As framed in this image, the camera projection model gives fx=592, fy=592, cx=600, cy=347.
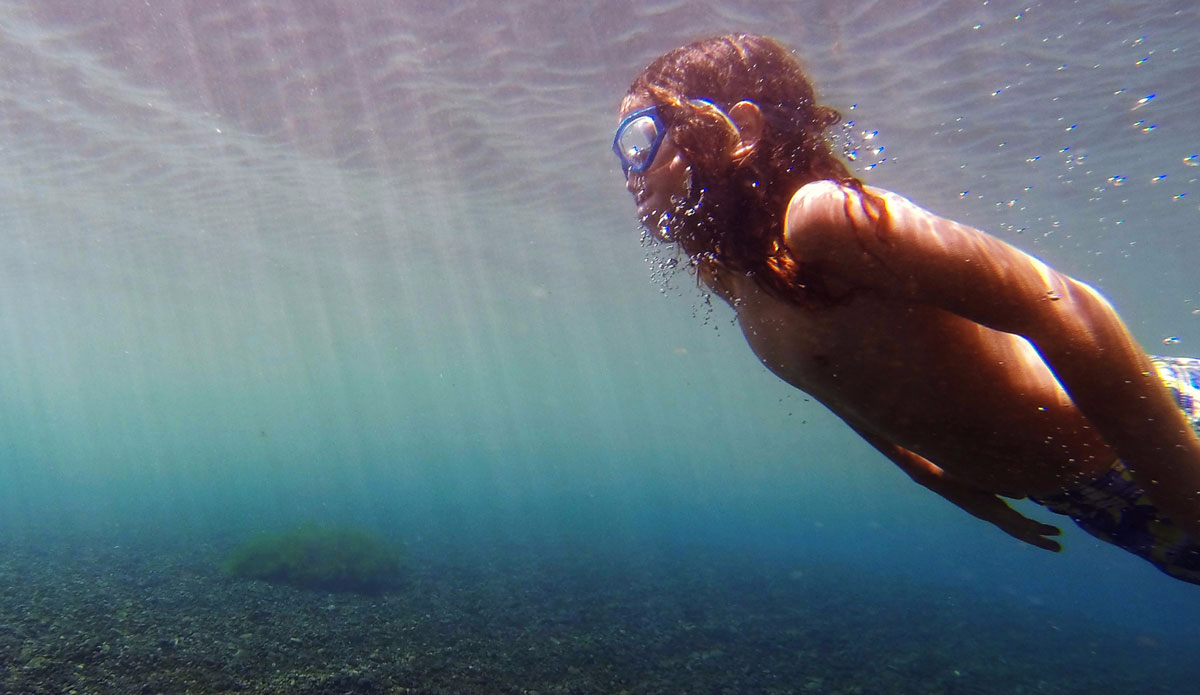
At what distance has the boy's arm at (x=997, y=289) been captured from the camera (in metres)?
1.56

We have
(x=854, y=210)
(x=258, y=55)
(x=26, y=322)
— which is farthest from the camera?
(x=26, y=322)

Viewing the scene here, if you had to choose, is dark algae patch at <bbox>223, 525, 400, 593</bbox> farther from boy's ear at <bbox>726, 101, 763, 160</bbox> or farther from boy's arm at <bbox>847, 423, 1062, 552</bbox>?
boy's ear at <bbox>726, 101, 763, 160</bbox>

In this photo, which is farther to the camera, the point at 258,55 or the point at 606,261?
the point at 606,261

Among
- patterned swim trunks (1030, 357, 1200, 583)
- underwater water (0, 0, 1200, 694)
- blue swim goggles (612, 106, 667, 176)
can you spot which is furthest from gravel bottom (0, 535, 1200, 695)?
blue swim goggles (612, 106, 667, 176)

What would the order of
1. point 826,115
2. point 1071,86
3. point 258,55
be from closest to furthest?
point 826,115 < point 258,55 < point 1071,86

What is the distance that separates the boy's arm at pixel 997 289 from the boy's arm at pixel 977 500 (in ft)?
3.47

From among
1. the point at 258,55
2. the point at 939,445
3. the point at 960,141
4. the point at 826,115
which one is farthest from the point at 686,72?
the point at 960,141

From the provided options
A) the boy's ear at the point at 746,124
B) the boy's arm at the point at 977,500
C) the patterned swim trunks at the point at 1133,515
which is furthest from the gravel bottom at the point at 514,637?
the boy's ear at the point at 746,124

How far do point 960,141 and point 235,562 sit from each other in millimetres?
20545

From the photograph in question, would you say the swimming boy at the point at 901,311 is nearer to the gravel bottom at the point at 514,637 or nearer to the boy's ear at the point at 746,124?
the boy's ear at the point at 746,124

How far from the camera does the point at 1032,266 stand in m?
1.66

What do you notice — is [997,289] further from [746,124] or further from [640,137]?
[640,137]

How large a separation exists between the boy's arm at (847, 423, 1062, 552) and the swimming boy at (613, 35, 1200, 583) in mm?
218

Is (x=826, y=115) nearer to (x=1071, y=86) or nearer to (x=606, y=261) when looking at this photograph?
(x=1071, y=86)
